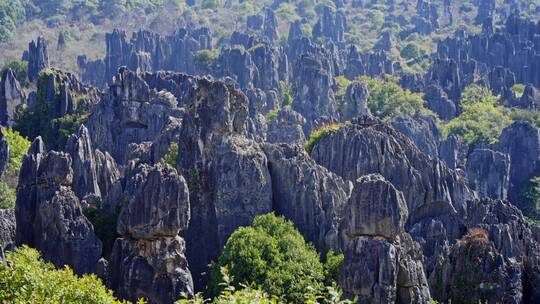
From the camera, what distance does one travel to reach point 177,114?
78.8 metres

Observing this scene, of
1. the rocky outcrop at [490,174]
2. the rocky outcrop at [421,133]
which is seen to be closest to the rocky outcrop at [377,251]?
the rocky outcrop at [490,174]

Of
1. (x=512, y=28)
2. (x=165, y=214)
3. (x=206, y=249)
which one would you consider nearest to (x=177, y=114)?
(x=206, y=249)

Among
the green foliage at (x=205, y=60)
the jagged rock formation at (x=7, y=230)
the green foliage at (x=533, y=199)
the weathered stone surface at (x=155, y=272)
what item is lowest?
the weathered stone surface at (x=155, y=272)

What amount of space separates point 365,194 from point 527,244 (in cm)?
1206

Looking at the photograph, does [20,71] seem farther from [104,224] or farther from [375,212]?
[375,212]

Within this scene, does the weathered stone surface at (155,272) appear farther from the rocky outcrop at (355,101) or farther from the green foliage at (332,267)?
the rocky outcrop at (355,101)

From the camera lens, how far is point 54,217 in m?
44.2

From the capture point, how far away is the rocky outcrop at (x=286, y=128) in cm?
8612

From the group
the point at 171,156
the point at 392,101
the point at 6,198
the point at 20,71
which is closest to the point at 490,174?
the point at 392,101

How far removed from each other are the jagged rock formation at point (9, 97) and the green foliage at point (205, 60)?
120ft

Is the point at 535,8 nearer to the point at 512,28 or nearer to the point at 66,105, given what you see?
the point at 512,28

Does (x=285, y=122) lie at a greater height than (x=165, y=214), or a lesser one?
greater

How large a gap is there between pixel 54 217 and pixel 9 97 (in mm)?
49633

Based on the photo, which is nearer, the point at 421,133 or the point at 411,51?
the point at 421,133
